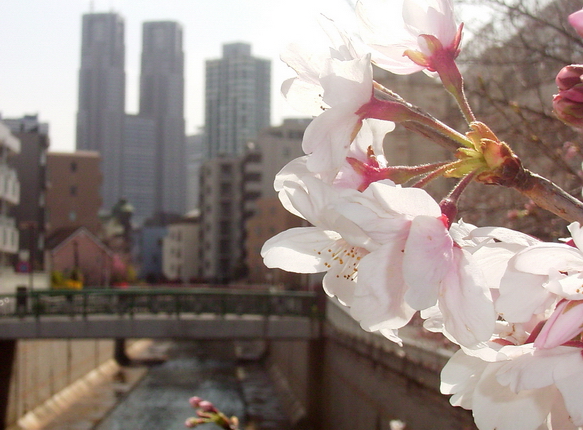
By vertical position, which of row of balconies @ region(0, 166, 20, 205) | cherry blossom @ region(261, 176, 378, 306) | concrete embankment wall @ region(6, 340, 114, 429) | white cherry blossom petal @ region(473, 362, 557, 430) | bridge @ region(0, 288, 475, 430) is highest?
cherry blossom @ region(261, 176, 378, 306)

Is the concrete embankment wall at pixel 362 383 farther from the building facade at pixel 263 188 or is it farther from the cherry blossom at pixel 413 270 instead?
the building facade at pixel 263 188

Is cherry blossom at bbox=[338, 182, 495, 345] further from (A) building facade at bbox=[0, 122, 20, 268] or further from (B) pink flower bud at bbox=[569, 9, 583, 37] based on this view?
(A) building facade at bbox=[0, 122, 20, 268]

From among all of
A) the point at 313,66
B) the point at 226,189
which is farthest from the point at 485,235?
the point at 226,189

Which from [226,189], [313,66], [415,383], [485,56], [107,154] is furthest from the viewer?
[107,154]

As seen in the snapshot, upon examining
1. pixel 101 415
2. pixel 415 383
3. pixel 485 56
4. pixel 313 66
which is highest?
pixel 485 56

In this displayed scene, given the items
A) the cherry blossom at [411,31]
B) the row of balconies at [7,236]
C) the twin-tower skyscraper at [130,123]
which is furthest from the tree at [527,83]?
the twin-tower skyscraper at [130,123]

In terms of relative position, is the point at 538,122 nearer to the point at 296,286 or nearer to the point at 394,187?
the point at 394,187

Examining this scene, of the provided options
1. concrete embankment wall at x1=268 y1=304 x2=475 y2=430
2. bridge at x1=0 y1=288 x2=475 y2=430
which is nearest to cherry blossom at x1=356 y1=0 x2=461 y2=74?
concrete embankment wall at x1=268 y1=304 x2=475 y2=430
